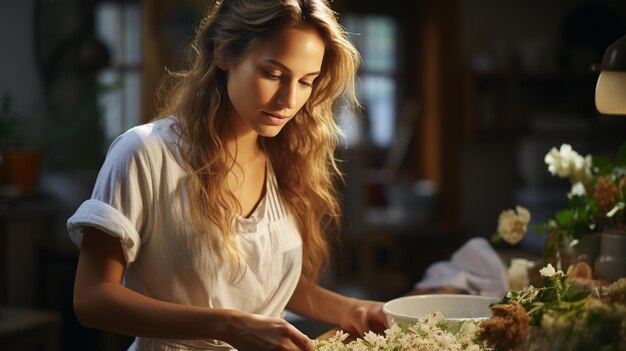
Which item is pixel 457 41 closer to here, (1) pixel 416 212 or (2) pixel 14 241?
(1) pixel 416 212

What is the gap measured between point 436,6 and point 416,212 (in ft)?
6.00

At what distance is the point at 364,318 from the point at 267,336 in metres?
0.51

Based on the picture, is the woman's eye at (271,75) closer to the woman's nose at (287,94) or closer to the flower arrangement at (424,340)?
the woman's nose at (287,94)

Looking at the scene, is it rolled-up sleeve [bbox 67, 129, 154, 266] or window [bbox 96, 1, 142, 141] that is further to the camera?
window [bbox 96, 1, 142, 141]

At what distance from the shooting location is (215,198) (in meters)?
1.66

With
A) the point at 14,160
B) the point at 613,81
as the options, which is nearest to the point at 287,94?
the point at 613,81

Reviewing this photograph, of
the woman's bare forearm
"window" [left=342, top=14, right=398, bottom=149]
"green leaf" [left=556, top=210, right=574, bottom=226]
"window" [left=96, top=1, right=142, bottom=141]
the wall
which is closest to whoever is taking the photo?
the woman's bare forearm

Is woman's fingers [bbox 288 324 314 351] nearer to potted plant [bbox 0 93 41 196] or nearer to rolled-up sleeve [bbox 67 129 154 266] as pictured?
rolled-up sleeve [bbox 67 129 154 266]

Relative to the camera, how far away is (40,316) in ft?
12.5

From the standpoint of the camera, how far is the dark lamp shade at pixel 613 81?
1.62m

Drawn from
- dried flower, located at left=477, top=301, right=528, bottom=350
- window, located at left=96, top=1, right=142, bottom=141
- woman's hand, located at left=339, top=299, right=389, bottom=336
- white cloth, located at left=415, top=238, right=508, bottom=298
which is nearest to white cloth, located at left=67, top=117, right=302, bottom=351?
woman's hand, located at left=339, top=299, right=389, bottom=336

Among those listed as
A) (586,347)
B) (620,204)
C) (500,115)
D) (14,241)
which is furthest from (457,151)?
(586,347)

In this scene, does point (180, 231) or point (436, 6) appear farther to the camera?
point (436, 6)

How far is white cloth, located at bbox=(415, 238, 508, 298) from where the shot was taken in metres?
2.11
